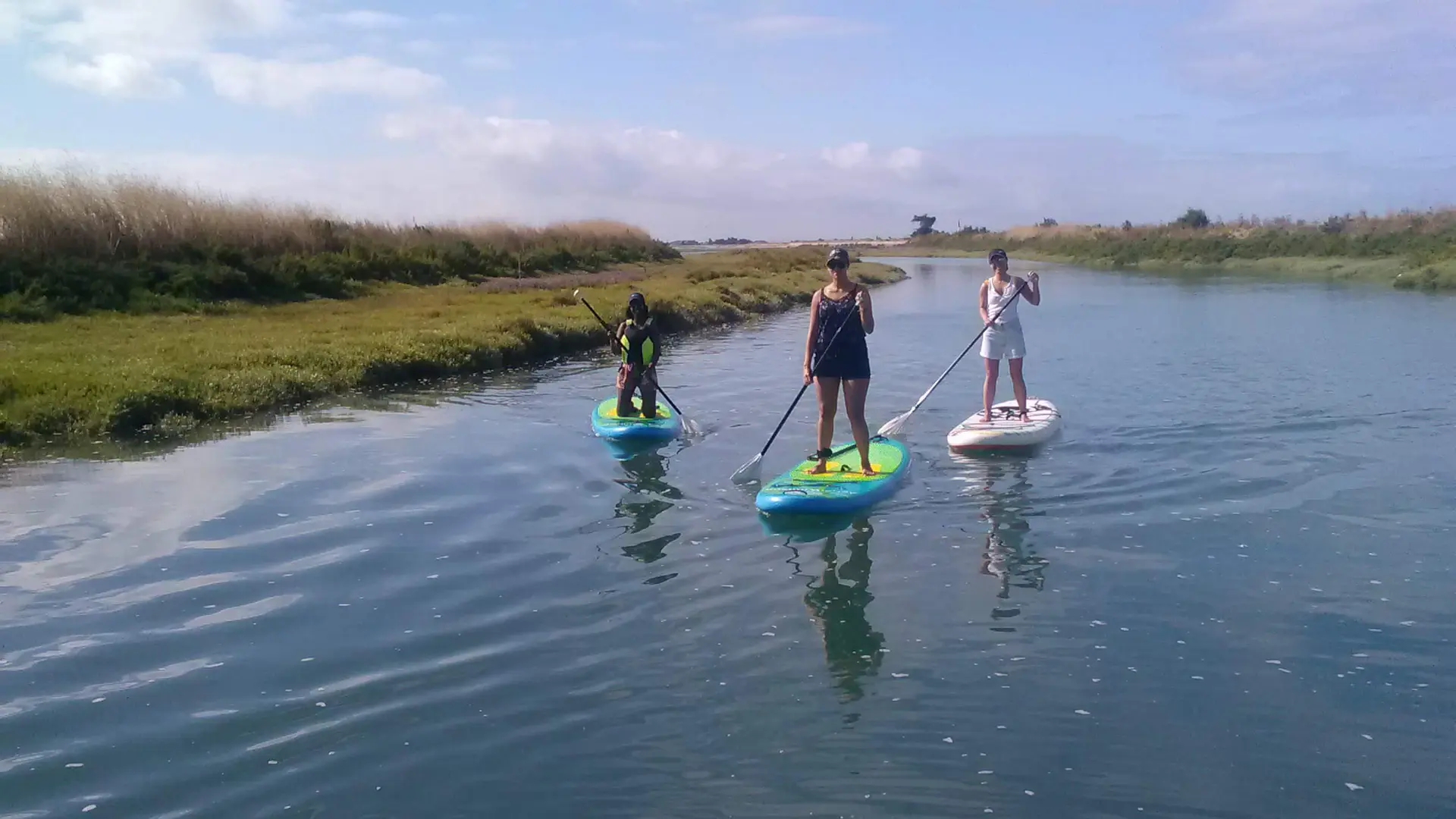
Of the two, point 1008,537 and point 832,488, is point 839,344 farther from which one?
point 1008,537

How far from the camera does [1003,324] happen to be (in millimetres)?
12188

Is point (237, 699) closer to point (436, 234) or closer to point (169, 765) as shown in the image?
point (169, 765)

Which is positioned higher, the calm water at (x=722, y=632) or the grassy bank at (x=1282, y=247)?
the grassy bank at (x=1282, y=247)

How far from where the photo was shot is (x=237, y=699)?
5.91m

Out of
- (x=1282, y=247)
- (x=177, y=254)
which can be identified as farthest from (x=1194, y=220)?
(x=177, y=254)

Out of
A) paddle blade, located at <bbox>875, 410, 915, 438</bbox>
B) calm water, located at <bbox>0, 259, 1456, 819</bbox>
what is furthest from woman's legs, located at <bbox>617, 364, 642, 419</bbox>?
paddle blade, located at <bbox>875, 410, 915, 438</bbox>

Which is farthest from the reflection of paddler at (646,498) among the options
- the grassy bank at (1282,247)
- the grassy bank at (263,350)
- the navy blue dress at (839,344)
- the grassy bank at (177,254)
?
the grassy bank at (1282,247)

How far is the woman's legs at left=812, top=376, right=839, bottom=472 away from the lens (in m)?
9.58

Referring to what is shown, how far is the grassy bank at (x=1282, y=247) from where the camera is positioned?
44.5m

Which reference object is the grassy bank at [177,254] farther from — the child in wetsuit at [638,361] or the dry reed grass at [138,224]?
the child in wetsuit at [638,361]

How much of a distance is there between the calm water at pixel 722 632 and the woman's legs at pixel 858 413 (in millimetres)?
483

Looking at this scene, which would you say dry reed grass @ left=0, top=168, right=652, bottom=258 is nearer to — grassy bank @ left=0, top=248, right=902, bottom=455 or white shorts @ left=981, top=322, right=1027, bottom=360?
grassy bank @ left=0, top=248, right=902, bottom=455

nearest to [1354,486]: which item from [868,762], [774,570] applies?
[774,570]

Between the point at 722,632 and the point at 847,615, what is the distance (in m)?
0.82
